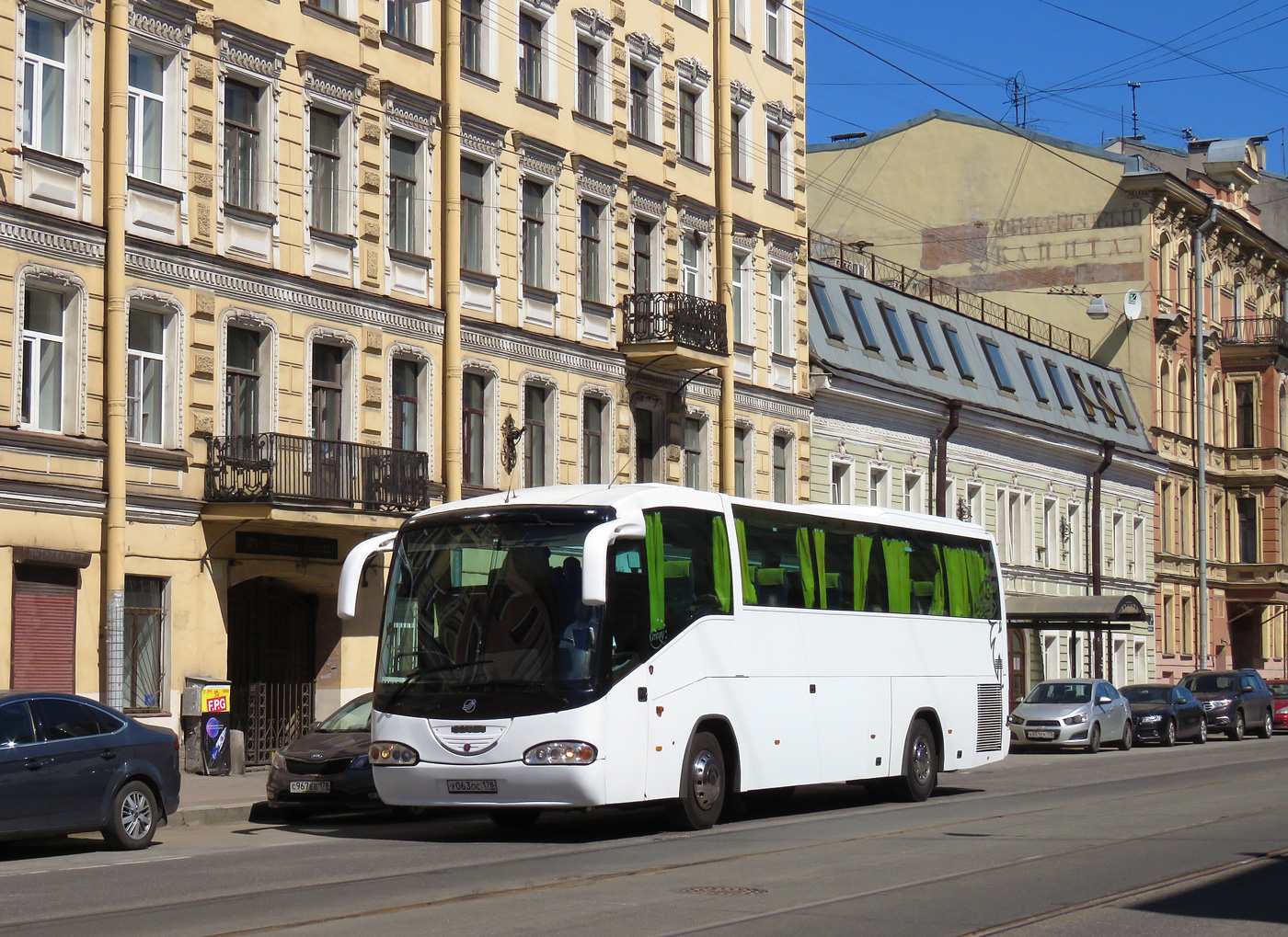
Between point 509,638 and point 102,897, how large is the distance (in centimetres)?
497

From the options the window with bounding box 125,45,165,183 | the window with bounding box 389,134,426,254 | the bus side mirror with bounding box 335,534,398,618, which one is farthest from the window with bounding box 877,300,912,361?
the bus side mirror with bounding box 335,534,398,618

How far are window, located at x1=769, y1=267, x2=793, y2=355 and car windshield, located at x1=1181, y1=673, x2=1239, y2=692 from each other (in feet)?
44.9

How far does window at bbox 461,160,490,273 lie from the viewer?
3170cm

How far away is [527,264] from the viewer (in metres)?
33.3

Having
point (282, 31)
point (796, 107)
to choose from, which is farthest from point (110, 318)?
point (796, 107)

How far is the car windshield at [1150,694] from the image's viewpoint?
42625 millimetres

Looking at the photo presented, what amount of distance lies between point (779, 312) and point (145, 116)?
18.8 m

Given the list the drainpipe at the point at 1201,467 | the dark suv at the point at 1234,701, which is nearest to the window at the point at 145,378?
the dark suv at the point at 1234,701

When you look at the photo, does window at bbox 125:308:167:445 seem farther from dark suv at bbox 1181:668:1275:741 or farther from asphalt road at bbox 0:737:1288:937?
dark suv at bbox 1181:668:1275:741

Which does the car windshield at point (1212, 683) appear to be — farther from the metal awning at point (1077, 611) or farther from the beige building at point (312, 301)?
the beige building at point (312, 301)

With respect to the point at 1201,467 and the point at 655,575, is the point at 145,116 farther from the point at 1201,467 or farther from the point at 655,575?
the point at 1201,467

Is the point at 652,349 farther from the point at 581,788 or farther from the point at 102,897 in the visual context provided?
the point at 102,897

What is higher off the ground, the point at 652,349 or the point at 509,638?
the point at 652,349

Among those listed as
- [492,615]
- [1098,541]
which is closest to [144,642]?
[492,615]
